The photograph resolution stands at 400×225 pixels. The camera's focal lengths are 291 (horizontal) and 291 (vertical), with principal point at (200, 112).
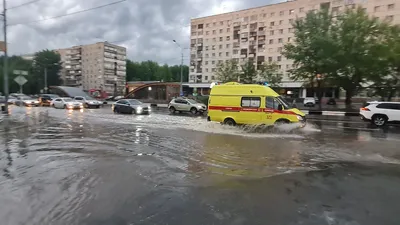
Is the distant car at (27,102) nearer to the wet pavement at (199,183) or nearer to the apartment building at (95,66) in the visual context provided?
the wet pavement at (199,183)

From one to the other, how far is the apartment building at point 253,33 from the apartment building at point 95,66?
3530 centimetres

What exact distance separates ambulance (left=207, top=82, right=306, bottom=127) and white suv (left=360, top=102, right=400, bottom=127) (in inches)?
236

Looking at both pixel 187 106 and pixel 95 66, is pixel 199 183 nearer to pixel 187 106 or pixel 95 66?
pixel 187 106

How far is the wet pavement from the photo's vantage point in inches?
176

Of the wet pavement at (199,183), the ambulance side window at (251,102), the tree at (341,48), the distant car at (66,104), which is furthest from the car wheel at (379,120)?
the distant car at (66,104)

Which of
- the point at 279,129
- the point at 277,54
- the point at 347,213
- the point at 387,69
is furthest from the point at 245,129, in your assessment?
the point at 277,54

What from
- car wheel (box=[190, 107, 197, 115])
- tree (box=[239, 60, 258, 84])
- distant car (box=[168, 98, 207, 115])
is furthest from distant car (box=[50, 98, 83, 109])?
tree (box=[239, 60, 258, 84])

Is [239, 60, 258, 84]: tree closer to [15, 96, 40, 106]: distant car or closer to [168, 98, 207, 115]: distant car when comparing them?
[168, 98, 207, 115]: distant car

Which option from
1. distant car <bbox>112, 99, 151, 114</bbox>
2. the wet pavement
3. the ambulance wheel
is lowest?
the wet pavement

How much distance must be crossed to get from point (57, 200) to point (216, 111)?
11.7 meters

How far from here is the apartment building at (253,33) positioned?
204ft

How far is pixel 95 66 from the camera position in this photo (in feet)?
360

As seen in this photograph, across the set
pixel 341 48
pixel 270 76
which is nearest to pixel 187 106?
pixel 341 48

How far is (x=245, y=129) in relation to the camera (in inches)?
579
